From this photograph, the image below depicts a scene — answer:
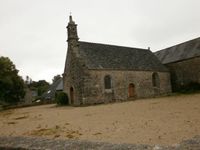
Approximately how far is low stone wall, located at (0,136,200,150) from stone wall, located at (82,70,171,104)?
20.0 metres

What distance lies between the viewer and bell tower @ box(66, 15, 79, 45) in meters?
27.1

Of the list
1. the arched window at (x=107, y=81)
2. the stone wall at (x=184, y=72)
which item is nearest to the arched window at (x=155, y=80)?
the stone wall at (x=184, y=72)

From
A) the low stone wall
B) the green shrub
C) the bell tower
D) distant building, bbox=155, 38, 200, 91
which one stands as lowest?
the low stone wall

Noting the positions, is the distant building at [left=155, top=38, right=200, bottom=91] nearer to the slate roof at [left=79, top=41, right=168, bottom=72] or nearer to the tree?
the slate roof at [left=79, top=41, right=168, bottom=72]

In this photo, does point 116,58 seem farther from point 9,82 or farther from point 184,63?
point 9,82

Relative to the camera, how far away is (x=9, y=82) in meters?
36.7

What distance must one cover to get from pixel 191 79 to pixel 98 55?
13077 mm

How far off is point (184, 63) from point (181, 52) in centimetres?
208

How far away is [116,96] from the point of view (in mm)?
27141

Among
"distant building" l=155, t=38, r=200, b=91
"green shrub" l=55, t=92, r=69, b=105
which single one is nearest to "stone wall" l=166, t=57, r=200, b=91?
"distant building" l=155, t=38, r=200, b=91

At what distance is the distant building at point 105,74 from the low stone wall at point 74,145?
65.5ft

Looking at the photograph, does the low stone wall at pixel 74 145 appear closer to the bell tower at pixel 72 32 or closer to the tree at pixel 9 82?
the bell tower at pixel 72 32

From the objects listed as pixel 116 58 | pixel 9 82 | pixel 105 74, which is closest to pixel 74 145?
pixel 105 74

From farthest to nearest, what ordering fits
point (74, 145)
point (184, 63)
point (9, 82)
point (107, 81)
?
point (9, 82) < point (184, 63) < point (107, 81) < point (74, 145)
